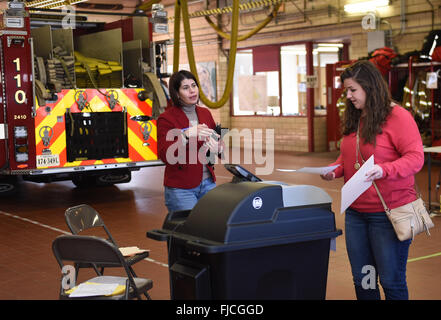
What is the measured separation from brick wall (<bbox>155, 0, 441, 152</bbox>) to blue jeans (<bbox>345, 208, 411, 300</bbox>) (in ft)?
34.9

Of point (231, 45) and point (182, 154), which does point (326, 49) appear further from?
point (182, 154)

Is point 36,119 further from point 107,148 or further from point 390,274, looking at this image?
point 390,274

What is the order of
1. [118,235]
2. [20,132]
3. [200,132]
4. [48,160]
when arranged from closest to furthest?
[200,132]
[118,235]
[20,132]
[48,160]

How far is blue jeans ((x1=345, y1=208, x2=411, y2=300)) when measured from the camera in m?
3.68

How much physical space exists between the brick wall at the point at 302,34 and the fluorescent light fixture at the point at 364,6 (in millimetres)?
187

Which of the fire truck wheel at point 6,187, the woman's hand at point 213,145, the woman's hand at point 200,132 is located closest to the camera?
the woman's hand at point 200,132

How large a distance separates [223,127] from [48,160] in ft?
13.6

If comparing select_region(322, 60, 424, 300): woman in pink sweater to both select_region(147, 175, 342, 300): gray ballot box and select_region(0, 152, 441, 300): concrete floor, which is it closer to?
select_region(147, 175, 342, 300): gray ballot box

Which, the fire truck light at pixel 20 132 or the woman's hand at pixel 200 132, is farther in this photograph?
the fire truck light at pixel 20 132

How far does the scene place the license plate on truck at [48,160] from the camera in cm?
920

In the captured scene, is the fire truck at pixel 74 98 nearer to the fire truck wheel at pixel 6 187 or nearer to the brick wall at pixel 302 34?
the fire truck wheel at pixel 6 187

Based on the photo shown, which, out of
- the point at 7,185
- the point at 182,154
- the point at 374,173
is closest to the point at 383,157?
the point at 374,173

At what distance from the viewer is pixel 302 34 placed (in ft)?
55.3

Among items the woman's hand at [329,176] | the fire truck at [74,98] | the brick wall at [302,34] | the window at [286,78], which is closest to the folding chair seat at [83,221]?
the woman's hand at [329,176]
